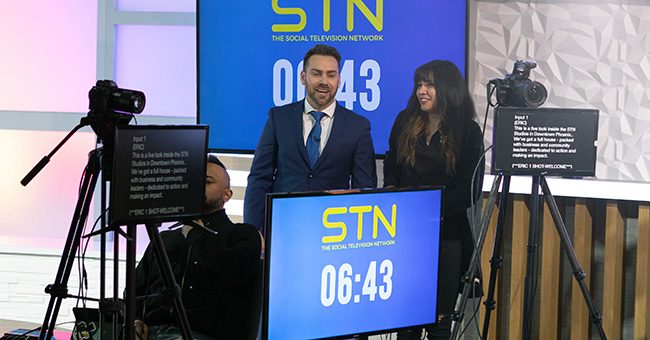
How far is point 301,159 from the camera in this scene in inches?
172

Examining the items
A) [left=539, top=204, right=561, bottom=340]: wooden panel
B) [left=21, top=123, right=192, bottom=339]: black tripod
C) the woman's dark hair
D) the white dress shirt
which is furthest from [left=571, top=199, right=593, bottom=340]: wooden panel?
[left=21, top=123, right=192, bottom=339]: black tripod

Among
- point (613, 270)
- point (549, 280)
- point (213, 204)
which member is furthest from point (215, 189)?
point (613, 270)

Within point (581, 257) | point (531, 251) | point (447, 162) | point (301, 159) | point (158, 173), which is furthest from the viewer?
point (581, 257)

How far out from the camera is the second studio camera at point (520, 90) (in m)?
3.89

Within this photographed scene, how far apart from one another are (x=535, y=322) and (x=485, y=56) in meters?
1.32

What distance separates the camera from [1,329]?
327cm

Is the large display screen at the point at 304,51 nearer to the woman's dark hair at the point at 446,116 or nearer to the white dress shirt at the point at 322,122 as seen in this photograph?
the woman's dark hair at the point at 446,116

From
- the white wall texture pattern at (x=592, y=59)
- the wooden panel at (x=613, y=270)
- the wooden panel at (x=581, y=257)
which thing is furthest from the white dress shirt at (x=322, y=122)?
the wooden panel at (x=613, y=270)

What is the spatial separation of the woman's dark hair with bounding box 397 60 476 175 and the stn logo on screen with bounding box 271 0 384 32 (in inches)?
16.3

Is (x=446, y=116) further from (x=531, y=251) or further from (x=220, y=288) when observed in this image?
(x=220, y=288)

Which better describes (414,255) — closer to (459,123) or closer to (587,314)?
(459,123)

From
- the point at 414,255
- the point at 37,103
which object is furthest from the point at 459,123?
the point at 37,103

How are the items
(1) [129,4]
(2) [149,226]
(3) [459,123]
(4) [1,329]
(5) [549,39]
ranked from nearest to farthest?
(2) [149,226], (4) [1,329], (3) [459,123], (5) [549,39], (1) [129,4]

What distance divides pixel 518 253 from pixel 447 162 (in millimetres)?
812
